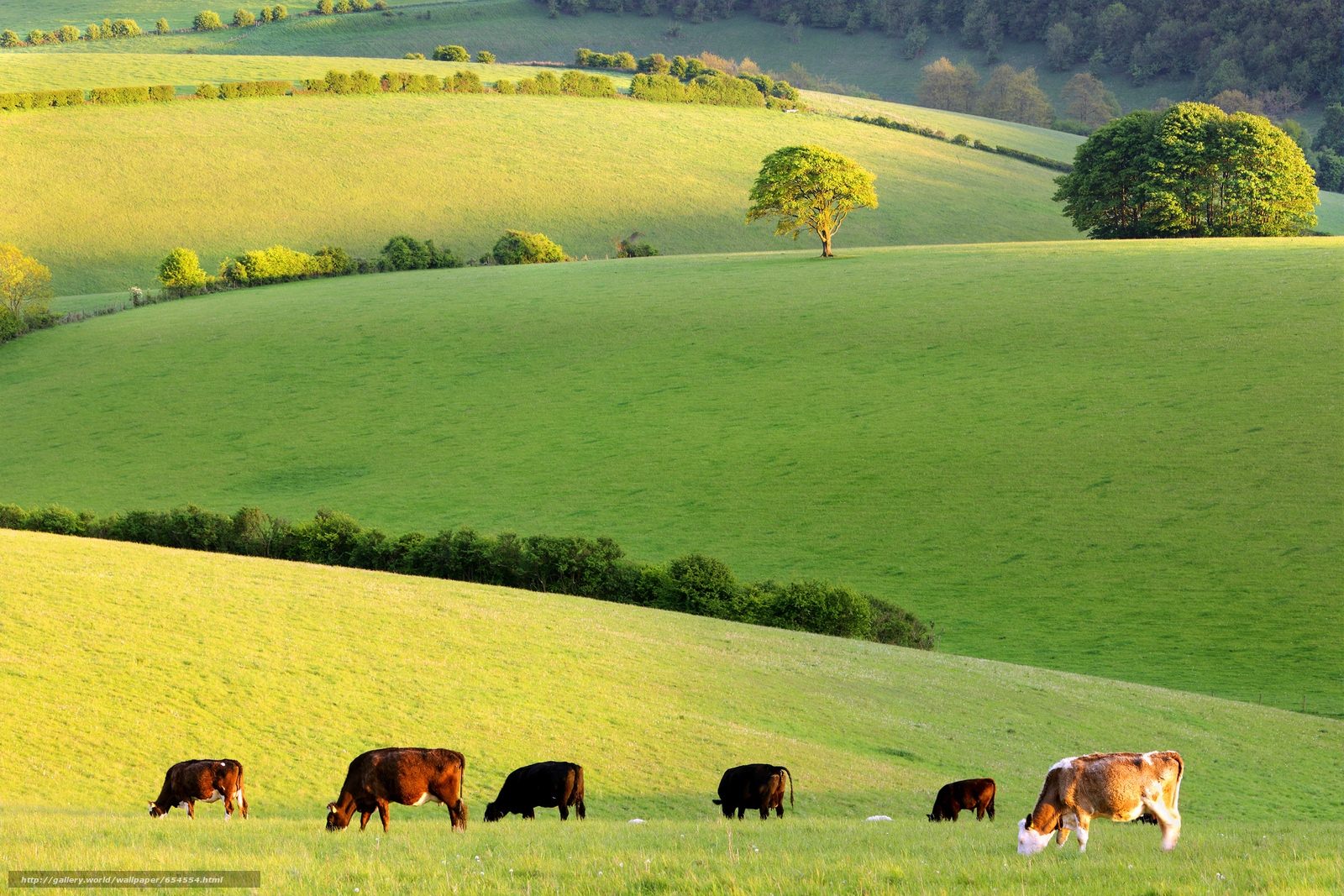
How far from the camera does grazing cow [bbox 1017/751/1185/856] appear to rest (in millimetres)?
12195

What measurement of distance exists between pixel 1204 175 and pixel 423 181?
74.6m

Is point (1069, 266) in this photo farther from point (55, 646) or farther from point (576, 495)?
point (55, 646)

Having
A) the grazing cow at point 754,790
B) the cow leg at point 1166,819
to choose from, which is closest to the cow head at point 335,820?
the grazing cow at point 754,790

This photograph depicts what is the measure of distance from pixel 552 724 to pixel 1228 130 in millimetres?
94625

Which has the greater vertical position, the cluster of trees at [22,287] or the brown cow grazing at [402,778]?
the brown cow grazing at [402,778]

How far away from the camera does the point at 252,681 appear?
24531 millimetres

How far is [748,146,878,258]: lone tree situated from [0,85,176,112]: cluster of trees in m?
83.5

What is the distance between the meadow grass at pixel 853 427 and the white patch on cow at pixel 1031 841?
90.7 ft

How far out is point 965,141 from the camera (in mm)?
167000

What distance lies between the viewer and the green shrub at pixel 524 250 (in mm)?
112562

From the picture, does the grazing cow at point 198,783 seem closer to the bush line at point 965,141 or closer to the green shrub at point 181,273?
the green shrub at point 181,273

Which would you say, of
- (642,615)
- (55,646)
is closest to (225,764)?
(55,646)

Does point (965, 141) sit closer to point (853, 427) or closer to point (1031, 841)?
point (853, 427)

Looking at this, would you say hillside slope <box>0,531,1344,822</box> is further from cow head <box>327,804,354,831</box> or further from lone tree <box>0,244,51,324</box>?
lone tree <box>0,244,51,324</box>
